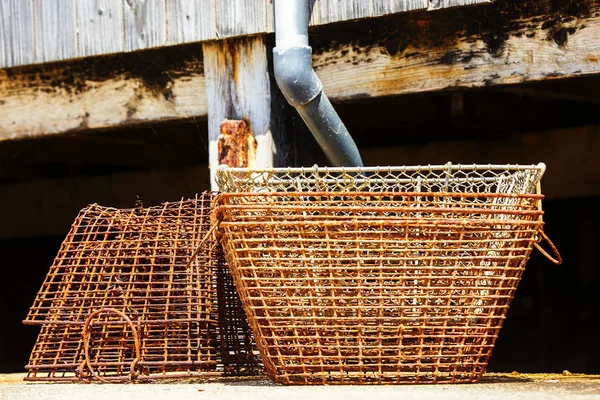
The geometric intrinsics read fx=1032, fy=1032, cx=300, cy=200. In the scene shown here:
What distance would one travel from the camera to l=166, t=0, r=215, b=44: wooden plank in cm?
446

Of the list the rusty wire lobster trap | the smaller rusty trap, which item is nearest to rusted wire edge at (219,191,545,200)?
the rusty wire lobster trap

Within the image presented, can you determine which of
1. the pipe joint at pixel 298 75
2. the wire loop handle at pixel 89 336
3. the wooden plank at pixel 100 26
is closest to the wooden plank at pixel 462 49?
the pipe joint at pixel 298 75

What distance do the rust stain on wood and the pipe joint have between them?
1.34ft

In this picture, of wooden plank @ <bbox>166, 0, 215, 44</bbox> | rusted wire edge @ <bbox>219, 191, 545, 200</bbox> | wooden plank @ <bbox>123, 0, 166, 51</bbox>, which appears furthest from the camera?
wooden plank @ <bbox>123, 0, 166, 51</bbox>

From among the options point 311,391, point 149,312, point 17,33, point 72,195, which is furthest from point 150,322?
point 72,195

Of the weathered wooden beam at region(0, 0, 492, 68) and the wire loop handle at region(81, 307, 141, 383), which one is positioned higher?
the weathered wooden beam at region(0, 0, 492, 68)

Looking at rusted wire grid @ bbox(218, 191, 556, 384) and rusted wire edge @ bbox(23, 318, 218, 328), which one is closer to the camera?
rusted wire grid @ bbox(218, 191, 556, 384)

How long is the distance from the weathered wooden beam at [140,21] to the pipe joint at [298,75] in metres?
0.30

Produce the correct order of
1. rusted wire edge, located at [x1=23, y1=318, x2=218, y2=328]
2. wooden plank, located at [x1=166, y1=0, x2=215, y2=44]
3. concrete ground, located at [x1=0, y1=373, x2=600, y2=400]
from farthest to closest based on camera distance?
wooden plank, located at [x1=166, y1=0, x2=215, y2=44] → rusted wire edge, located at [x1=23, y1=318, x2=218, y2=328] → concrete ground, located at [x1=0, y1=373, x2=600, y2=400]

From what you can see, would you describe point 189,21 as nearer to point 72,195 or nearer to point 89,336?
point 89,336

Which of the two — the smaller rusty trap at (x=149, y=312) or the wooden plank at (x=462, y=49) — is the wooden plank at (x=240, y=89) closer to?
the wooden plank at (x=462, y=49)

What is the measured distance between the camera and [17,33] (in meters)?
4.92

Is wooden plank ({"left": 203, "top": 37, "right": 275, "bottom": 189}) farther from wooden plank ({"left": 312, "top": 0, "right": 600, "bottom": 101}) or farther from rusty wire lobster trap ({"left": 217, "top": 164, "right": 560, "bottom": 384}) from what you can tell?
rusty wire lobster trap ({"left": 217, "top": 164, "right": 560, "bottom": 384})

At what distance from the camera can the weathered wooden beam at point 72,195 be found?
22.8 feet
